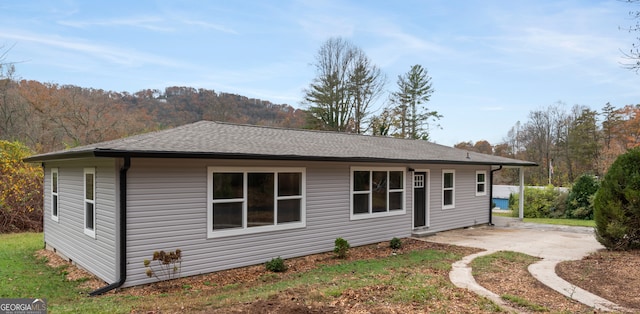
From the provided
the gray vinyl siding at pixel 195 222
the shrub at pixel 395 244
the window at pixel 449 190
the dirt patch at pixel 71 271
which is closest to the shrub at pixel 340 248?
the gray vinyl siding at pixel 195 222

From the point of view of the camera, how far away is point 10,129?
2283 cm

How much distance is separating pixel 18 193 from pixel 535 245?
17.4 meters

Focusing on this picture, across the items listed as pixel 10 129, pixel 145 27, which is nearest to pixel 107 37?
pixel 145 27

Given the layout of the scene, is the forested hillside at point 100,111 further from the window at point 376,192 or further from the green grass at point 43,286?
the window at point 376,192

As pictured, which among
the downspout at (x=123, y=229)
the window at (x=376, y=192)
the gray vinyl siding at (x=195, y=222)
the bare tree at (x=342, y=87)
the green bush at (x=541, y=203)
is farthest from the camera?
the bare tree at (x=342, y=87)

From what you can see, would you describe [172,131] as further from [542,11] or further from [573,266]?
[542,11]

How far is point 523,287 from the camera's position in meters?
5.75

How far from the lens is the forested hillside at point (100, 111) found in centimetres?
2300

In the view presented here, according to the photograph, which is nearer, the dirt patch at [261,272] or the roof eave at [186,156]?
the roof eave at [186,156]

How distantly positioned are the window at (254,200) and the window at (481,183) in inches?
334

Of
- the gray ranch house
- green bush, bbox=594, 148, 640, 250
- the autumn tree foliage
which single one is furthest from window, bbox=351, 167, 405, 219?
the autumn tree foliage

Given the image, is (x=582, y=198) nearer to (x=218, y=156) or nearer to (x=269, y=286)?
(x=269, y=286)

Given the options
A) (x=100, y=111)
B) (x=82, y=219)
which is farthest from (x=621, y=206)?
(x=100, y=111)

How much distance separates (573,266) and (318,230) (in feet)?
17.3
